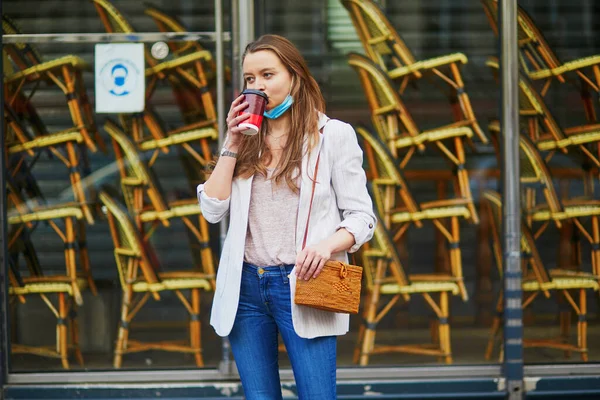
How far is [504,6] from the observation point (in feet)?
16.9

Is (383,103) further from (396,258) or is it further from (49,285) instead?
(49,285)

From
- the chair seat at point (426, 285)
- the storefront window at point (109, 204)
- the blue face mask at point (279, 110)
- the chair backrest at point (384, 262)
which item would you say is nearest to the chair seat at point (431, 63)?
the chair backrest at point (384, 262)

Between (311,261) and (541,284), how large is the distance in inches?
111

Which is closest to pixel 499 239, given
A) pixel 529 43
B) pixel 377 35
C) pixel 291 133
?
pixel 529 43

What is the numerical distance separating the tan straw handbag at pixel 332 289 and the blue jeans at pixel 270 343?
0.29 ft

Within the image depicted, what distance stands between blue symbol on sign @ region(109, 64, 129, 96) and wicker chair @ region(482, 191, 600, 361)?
2213 mm

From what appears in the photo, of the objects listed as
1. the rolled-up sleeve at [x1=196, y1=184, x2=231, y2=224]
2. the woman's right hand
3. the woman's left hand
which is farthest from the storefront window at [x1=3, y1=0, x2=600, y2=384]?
the woman's left hand

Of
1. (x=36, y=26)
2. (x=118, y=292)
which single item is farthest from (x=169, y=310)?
(x=36, y=26)

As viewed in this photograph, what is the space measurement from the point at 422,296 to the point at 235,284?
2504 millimetres

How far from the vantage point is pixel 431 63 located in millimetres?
5250

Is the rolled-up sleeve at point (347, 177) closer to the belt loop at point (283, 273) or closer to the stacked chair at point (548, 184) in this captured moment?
the belt loop at point (283, 273)

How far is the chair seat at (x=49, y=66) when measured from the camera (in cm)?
518

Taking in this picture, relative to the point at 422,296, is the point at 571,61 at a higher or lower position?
higher

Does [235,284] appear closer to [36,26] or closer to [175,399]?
[175,399]
